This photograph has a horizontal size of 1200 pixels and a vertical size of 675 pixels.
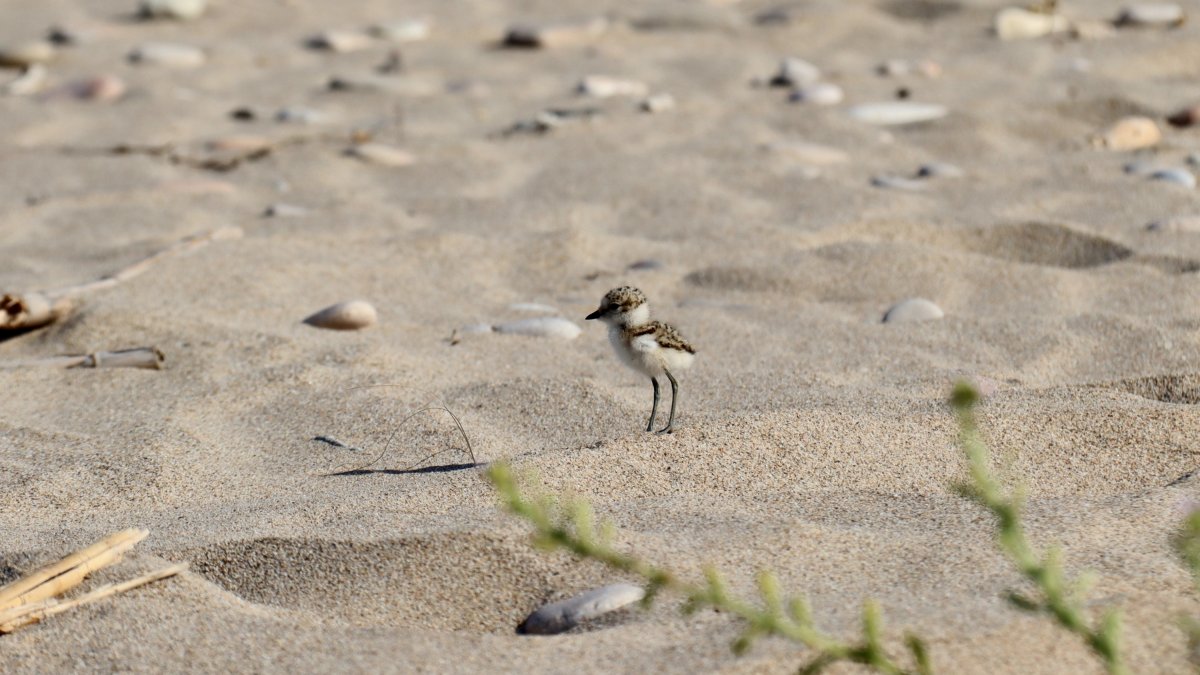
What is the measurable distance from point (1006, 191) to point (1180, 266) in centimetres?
99

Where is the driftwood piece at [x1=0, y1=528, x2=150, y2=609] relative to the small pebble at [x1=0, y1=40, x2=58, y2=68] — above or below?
above

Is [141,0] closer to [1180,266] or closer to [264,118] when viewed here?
[264,118]

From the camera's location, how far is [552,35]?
8172 mm

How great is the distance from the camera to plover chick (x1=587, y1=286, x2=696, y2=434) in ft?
11.0

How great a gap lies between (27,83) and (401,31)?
82.1 inches

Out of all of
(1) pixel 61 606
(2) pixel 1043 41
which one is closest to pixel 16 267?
(1) pixel 61 606

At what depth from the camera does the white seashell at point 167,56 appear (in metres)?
7.90

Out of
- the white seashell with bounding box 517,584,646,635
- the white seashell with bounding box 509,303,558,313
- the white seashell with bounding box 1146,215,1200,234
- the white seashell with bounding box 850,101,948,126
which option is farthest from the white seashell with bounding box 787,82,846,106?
the white seashell with bounding box 517,584,646,635

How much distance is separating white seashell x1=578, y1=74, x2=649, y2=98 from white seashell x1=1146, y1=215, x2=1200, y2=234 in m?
2.83

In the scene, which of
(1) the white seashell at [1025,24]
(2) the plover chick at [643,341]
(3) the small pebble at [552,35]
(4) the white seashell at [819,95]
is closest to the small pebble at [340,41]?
(3) the small pebble at [552,35]

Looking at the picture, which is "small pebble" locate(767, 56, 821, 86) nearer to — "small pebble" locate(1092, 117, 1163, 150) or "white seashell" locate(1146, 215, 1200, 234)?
"small pebble" locate(1092, 117, 1163, 150)

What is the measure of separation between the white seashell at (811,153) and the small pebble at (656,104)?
78 cm

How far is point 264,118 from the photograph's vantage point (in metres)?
6.93

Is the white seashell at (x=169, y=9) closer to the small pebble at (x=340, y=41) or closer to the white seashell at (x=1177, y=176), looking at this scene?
the small pebble at (x=340, y=41)
